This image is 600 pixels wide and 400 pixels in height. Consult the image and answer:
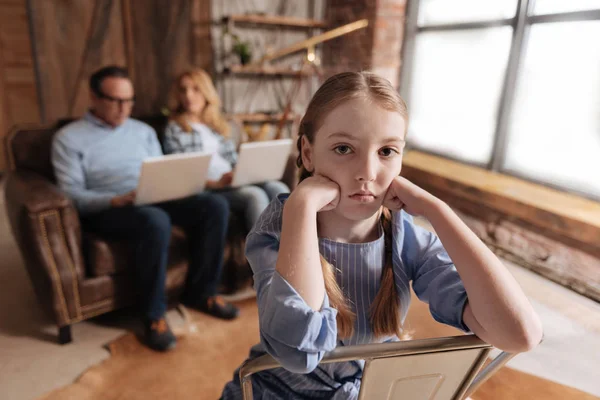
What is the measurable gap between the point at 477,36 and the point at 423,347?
252 cm

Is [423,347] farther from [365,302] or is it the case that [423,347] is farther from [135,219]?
[135,219]

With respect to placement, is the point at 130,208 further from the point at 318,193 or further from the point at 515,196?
the point at 515,196

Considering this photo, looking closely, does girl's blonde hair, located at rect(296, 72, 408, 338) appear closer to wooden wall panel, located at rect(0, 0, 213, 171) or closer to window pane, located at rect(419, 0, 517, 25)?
Answer: window pane, located at rect(419, 0, 517, 25)

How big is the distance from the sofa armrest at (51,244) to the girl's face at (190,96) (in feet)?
2.52

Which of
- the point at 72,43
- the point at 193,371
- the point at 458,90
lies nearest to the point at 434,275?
the point at 193,371

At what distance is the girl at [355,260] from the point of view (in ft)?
2.05

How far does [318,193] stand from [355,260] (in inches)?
6.5

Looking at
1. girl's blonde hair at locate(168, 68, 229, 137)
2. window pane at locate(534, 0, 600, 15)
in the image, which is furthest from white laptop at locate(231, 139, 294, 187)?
window pane at locate(534, 0, 600, 15)

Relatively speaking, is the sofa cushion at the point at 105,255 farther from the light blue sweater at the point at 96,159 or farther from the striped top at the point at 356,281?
the striped top at the point at 356,281

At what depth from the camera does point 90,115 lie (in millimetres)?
2008

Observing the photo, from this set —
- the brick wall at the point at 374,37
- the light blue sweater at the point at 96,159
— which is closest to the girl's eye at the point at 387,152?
the light blue sweater at the point at 96,159

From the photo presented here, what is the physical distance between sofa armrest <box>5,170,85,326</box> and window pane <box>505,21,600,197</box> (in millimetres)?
2301

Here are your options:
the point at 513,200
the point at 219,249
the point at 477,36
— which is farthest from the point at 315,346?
the point at 477,36

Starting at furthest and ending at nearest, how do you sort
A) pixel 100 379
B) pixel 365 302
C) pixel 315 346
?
pixel 100 379 < pixel 365 302 < pixel 315 346
